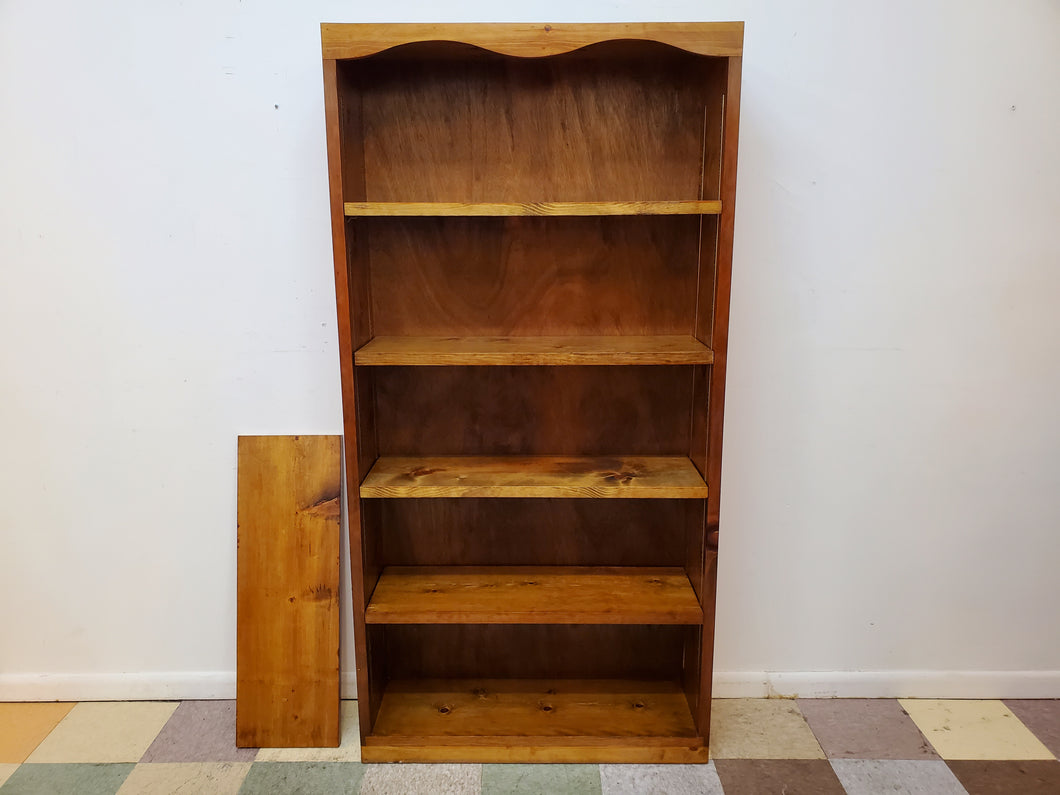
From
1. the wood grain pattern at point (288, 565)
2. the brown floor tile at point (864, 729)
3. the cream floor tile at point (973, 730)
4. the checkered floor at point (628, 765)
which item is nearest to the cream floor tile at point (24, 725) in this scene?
the checkered floor at point (628, 765)

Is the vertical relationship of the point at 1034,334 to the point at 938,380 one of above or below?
above

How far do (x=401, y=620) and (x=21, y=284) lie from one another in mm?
1413

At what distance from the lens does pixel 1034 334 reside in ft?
6.81

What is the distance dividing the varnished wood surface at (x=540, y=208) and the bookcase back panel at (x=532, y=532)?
852 millimetres

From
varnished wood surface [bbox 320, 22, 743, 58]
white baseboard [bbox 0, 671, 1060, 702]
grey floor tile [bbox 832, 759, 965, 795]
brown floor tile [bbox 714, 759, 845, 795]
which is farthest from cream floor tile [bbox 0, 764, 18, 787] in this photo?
grey floor tile [bbox 832, 759, 965, 795]

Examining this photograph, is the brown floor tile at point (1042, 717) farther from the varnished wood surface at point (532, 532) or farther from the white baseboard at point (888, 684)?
the varnished wood surface at point (532, 532)

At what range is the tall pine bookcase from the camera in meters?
1.83

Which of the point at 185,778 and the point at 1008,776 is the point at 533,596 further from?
the point at 1008,776

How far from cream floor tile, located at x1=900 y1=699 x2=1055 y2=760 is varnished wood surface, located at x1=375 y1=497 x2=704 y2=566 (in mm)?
871

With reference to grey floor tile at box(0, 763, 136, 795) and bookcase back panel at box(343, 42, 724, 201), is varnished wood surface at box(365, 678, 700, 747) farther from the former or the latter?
bookcase back panel at box(343, 42, 724, 201)

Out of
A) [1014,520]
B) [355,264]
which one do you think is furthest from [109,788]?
[1014,520]

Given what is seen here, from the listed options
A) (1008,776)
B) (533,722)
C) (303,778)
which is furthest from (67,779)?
(1008,776)

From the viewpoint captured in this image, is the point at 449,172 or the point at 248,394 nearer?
the point at 449,172

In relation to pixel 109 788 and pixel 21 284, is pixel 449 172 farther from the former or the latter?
pixel 109 788
